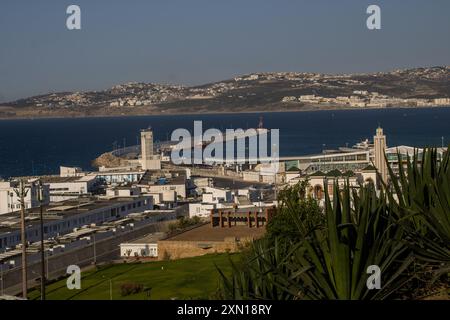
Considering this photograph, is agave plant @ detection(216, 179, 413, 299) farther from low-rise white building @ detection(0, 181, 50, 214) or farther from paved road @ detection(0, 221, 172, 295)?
low-rise white building @ detection(0, 181, 50, 214)

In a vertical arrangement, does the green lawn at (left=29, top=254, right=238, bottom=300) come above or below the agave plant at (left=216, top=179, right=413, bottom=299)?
below

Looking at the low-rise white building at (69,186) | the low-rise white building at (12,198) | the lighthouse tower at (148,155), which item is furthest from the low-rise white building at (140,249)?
the lighthouse tower at (148,155)

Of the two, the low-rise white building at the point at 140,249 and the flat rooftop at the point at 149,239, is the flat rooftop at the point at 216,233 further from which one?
the flat rooftop at the point at 149,239

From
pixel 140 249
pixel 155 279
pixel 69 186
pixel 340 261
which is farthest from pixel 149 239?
pixel 340 261

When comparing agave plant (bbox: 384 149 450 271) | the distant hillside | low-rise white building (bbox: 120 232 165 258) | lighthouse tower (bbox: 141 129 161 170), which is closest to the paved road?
low-rise white building (bbox: 120 232 165 258)

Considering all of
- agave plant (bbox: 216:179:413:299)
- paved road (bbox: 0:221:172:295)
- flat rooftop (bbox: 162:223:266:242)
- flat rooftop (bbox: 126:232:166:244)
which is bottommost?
paved road (bbox: 0:221:172:295)

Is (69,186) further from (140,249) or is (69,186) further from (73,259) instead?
(73,259)
